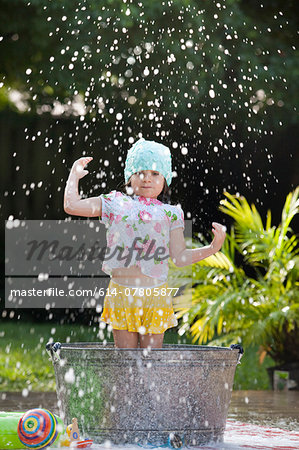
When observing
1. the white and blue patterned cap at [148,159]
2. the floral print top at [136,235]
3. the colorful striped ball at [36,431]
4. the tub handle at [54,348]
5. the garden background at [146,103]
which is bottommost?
the colorful striped ball at [36,431]

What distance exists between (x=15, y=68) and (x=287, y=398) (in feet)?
28.5

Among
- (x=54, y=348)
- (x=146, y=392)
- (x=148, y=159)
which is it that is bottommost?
(x=146, y=392)

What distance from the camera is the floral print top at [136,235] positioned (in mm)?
4086

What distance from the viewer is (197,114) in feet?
40.7

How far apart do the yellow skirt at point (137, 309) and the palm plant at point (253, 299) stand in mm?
3383

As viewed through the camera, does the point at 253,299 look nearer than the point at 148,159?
No

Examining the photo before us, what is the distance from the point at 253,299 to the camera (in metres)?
7.77

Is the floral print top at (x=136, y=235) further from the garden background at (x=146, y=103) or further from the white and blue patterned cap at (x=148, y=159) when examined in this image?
the garden background at (x=146, y=103)

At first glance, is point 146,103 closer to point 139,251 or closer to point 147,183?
point 147,183

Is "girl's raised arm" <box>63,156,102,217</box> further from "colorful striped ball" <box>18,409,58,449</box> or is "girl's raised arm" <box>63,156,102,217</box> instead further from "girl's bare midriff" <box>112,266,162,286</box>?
"colorful striped ball" <box>18,409,58,449</box>

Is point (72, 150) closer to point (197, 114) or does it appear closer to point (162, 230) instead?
point (197, 114)

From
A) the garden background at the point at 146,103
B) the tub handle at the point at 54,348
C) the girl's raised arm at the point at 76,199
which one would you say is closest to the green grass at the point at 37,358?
the garden background at the point at 146,103

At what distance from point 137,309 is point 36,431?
80 centimetres

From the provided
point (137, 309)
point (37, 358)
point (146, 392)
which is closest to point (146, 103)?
point (37, 358)
